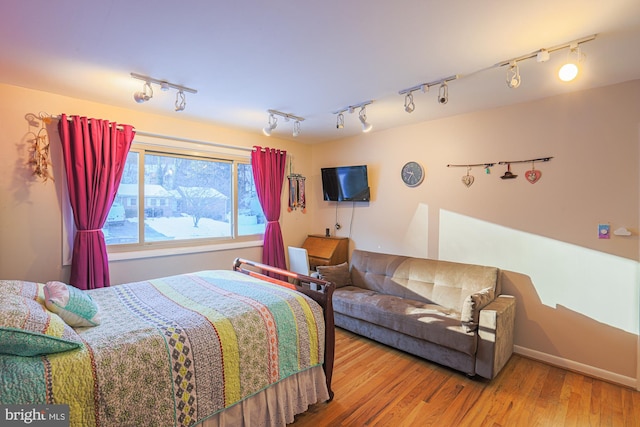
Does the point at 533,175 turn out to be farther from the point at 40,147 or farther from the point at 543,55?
the point at 40,147

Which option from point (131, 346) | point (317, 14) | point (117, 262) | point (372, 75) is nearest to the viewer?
point (131, 346)

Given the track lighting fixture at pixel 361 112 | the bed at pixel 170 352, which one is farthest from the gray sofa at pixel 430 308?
the track lighting fixture at pixel 361 112

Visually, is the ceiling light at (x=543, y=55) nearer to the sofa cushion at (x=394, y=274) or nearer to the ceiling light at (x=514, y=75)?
the ceiling light at (x=514, y=75)

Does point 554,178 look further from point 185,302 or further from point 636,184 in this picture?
point 185,302

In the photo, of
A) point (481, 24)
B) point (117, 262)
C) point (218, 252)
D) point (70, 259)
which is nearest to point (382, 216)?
point (218, 252)

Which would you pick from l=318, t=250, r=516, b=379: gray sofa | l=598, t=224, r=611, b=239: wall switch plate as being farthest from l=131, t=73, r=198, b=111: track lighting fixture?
l=598, t=224, r=611, b=239: wall switch plate

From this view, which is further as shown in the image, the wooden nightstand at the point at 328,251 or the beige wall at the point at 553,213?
the wooden nightstand at the point at 328,251

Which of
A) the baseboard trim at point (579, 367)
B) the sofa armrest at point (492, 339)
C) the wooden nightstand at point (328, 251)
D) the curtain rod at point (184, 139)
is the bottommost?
the baseboard trim at point (579, 367)

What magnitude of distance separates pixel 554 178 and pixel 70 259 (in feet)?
15.2

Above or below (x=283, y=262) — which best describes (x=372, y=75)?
above

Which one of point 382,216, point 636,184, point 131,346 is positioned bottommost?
point 131,346

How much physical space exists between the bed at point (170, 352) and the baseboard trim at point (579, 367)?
2.07m

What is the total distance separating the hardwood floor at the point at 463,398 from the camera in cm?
201

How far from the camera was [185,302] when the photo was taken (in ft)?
6.49
